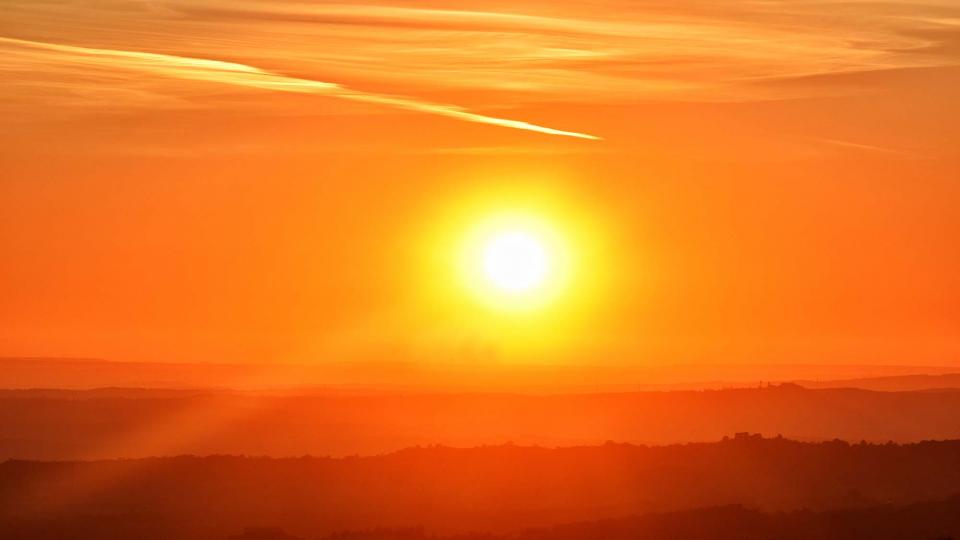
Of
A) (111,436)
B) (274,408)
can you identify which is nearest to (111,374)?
(274,408)

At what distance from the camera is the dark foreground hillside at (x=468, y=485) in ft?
147

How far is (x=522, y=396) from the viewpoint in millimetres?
104500

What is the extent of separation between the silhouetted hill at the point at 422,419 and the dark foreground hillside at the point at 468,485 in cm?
2567

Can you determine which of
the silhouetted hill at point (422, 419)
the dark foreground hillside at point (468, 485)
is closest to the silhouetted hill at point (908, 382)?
the silhouetted hill at point (422, 419)

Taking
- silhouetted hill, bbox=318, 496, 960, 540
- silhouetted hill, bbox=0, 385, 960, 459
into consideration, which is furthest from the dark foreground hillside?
silhouetted hill, bbox=0, 385, 960, 459

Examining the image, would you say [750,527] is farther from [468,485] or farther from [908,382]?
[908,382]

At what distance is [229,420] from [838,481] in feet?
168

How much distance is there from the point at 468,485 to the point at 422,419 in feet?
168

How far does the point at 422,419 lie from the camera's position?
9975 centimetres

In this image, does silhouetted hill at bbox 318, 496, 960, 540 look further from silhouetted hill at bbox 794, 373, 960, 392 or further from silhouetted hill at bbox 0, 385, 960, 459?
silhouetted hill at bbox 794, 373, 960, 392

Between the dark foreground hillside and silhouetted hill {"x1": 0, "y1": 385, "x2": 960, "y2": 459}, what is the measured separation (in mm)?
25673

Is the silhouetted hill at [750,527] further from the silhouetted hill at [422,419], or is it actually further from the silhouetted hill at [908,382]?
the silhouetted hill at [908,382]

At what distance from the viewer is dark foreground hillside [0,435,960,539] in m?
44.8

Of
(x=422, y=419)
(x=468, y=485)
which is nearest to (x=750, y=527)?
(x=468, y=485)
